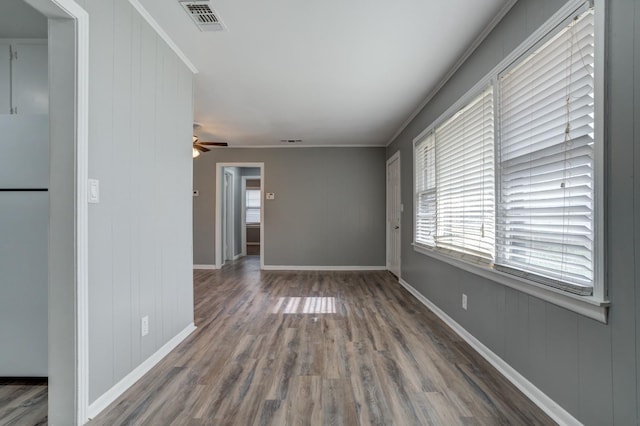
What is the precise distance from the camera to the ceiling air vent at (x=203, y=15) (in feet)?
6.73

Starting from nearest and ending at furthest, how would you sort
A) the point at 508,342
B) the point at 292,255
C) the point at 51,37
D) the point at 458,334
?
1. the point at 51,37
2. the point at 508,342
3. the point at 458,334
4. the point at 292,255

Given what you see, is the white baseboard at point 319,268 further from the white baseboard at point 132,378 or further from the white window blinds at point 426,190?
the white baseboard at point 132,378

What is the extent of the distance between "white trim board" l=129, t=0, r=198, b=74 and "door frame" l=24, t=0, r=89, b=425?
0.59 metres

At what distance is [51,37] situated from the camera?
5.14 feet

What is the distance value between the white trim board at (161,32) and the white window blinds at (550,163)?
251cm

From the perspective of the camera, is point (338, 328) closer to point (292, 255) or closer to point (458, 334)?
point (458, 334)

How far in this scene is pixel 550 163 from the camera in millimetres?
1688

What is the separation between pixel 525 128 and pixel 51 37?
105 inches

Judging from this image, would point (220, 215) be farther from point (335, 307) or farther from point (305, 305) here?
point (335, 307)

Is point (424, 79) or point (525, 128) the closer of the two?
point (525, 128)

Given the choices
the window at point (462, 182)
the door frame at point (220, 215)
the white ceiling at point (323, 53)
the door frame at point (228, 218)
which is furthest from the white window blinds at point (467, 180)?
the door frame at point (228, 218)

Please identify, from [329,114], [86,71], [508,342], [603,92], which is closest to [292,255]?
[329,114]

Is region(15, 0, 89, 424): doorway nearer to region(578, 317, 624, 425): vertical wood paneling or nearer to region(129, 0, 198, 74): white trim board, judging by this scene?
region(129, 0, 198, 74): white trim board

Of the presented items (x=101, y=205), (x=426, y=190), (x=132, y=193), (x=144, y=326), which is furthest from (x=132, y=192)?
(x=426, y=190)
